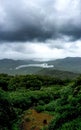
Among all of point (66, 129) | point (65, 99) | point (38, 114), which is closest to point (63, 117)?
point (66, 129)

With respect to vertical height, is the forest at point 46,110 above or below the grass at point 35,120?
above

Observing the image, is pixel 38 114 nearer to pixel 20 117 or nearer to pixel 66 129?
pixel 20 117

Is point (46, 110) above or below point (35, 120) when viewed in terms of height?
above

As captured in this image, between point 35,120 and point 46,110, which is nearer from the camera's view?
point 35,120

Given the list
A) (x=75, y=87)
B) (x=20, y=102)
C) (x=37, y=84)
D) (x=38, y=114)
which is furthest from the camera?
(x=37, y=84)

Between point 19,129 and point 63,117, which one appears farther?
point 19,129

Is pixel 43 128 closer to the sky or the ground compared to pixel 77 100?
closer to the ground

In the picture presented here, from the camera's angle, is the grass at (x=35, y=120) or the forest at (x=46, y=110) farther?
the grass at (x=35, y=120)

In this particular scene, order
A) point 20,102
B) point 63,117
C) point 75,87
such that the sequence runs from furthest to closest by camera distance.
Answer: point 20,102
point 75,87
point 63,117

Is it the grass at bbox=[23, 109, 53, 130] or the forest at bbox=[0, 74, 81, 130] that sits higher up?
the forest at bbox=[0, 74, 81, 130]

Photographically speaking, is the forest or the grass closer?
the forest
